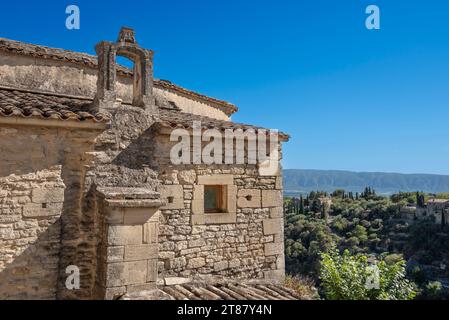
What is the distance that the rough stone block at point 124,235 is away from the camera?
16.5ft

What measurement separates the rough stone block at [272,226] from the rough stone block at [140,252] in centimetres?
270

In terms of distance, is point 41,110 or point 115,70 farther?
point 115,70

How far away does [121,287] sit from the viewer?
4.97 m

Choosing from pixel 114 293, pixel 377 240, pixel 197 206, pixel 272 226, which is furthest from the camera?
pixel 377 240

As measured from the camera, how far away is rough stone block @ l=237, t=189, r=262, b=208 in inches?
275

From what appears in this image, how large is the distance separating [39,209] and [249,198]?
3.70 meters

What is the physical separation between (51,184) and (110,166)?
3.02 ft

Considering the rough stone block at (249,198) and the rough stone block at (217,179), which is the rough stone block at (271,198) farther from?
the rough stone block at (217,179)

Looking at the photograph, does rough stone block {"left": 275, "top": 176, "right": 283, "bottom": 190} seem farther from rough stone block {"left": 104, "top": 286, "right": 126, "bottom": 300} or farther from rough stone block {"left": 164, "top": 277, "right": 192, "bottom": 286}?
rough stone block {"left": 104, "top": 286, "right": 126, "bottom": 300}

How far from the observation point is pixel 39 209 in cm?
537

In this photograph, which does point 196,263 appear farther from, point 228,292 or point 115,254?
point 115,254

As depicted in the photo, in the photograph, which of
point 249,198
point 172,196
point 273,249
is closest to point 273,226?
point 273,249

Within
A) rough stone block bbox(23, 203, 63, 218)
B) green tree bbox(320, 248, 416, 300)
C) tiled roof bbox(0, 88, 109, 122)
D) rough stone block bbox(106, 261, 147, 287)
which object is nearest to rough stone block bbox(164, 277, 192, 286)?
rough stone block bbox(106, 261, 147, 287)

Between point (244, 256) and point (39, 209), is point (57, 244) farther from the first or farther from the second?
point (244, 256)
